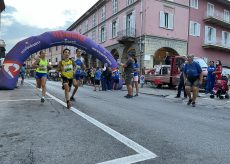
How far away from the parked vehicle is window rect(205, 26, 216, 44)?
15.5 metres

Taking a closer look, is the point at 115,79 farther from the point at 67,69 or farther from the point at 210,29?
the point at 210,29

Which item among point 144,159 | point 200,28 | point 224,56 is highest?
point 200,28

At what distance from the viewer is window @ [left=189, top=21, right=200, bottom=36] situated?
31781 millimetres

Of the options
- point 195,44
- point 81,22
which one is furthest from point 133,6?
point 81,22

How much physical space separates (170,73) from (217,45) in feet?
57.8

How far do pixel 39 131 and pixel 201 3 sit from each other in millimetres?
31410

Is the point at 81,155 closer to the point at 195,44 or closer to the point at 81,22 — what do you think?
the point at 195,44

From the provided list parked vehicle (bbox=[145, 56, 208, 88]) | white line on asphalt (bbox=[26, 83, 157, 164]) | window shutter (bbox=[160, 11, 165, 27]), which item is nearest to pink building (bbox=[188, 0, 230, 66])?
window shutter (bbox=[160, 11, 165, 27])

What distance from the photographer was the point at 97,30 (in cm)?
4119

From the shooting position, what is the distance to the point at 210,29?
3516 centimetres

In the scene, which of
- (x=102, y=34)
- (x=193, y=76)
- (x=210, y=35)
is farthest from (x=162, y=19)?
(x=193, y=76)

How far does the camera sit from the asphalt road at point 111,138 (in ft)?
12.5

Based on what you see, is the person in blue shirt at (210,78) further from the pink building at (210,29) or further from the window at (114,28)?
the window at (114,28)

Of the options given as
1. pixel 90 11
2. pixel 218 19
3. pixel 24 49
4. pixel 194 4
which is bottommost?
pixel 24 49
